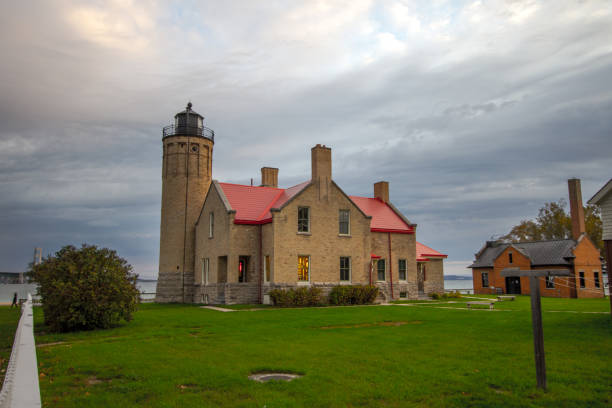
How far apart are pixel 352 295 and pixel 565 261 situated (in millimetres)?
25369

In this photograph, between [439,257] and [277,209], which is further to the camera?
[439,257]

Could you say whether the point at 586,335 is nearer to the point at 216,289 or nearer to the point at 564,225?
the point at 216,289

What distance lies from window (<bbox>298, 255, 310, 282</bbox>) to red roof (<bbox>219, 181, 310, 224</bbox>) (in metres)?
3.41

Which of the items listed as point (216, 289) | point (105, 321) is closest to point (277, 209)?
point (216, 289)

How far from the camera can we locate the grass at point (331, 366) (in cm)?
674

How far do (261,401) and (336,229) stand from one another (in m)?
23.4

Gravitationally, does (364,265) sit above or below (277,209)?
below

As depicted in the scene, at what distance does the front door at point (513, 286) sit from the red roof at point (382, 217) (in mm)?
19750

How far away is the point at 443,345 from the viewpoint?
11.5 m

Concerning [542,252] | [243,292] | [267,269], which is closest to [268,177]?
[267,269]

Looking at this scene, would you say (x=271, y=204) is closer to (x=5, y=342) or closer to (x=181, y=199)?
(x=181, y=199)

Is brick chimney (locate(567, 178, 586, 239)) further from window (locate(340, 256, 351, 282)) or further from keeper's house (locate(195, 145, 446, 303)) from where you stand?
window (locate(340, 256, 351, 282))

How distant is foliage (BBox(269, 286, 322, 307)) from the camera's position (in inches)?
1030

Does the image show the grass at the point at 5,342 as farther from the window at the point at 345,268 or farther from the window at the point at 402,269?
the window at the point at 402,269
